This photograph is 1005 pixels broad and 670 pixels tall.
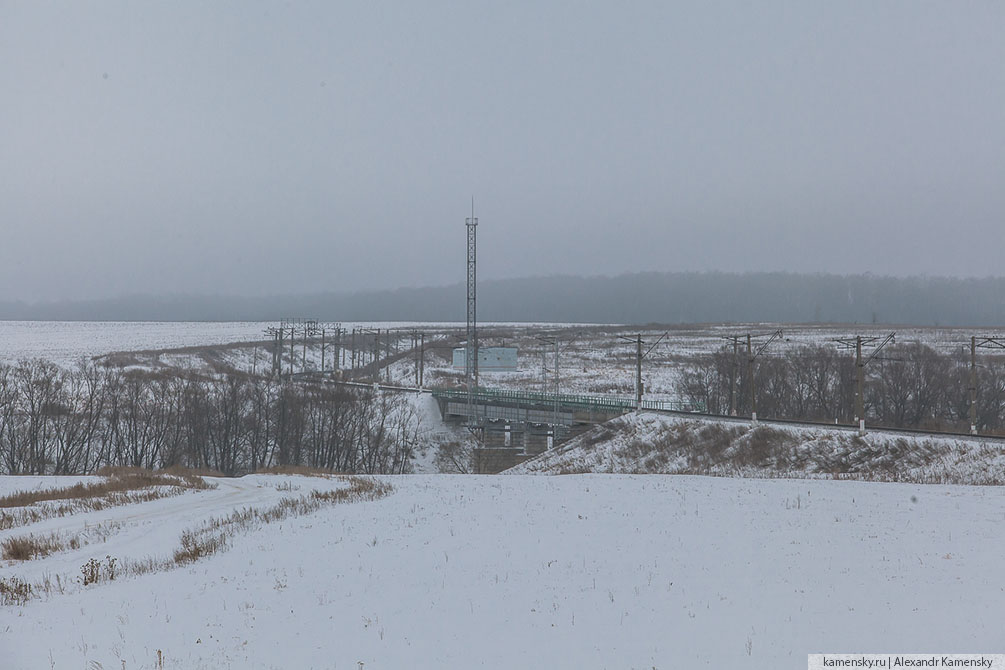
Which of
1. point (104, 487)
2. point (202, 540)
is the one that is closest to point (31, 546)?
point (202, 540)

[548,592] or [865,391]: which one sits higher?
[548,592]

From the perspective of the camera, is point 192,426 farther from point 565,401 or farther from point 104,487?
point 104,487

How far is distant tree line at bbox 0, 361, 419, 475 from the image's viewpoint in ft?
198

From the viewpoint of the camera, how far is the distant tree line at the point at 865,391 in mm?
65688

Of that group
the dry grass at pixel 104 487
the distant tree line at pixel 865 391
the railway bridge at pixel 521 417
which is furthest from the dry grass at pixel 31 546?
the distant tree line at pixel 865 391

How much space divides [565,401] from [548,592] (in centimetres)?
5174

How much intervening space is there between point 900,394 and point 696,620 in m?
68.5

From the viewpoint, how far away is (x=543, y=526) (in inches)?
688

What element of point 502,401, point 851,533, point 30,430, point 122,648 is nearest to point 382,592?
point 122,648

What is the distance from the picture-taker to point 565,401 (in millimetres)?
63281

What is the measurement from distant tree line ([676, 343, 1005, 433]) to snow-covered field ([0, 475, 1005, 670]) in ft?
152

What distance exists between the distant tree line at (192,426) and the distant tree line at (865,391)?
3585 centimetres

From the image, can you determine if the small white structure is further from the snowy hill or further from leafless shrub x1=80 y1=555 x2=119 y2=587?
leafless shrub x1=80 y1=555 x2=119 y2=587

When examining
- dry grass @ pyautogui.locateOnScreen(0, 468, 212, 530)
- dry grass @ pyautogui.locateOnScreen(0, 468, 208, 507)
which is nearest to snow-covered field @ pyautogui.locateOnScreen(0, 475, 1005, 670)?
dry grass @ pyautogui.locateOnScreen(0, 468, 212, 530)
